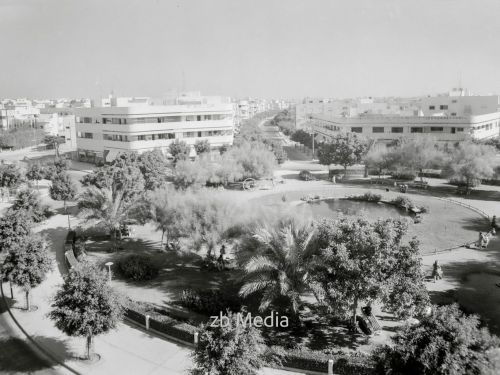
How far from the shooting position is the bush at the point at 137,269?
26.5 metres

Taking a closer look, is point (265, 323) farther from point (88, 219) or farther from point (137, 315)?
point (88, 219)

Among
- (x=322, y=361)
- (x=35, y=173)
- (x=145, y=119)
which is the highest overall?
(x=145, y=119)

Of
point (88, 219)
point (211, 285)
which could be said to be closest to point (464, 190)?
point (211, 285)

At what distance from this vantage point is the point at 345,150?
6031 cm

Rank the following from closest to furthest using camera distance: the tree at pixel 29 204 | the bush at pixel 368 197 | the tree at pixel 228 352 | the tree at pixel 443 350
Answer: the tree at pixel 443 350 → the tree at pixel 228 352 → the tree at pixel 29 204 → the bush at pixel 368 197

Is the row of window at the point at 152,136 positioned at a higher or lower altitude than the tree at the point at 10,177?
higher

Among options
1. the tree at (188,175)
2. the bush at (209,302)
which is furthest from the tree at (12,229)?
the tree at (188,175)

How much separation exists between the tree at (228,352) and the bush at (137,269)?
12530 millimetres

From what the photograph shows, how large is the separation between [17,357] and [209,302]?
27.6ft

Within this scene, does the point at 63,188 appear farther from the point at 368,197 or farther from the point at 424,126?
the point at 424,126

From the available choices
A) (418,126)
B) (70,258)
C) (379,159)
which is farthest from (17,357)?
(418,126)

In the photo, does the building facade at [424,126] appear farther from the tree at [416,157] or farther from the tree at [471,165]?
the tree at [471,165]

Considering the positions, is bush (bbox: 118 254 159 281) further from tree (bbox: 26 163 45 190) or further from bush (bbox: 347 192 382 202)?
tree (bbox: 26 163 45 190)

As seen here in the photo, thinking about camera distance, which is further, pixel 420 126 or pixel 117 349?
pixel 420 126
